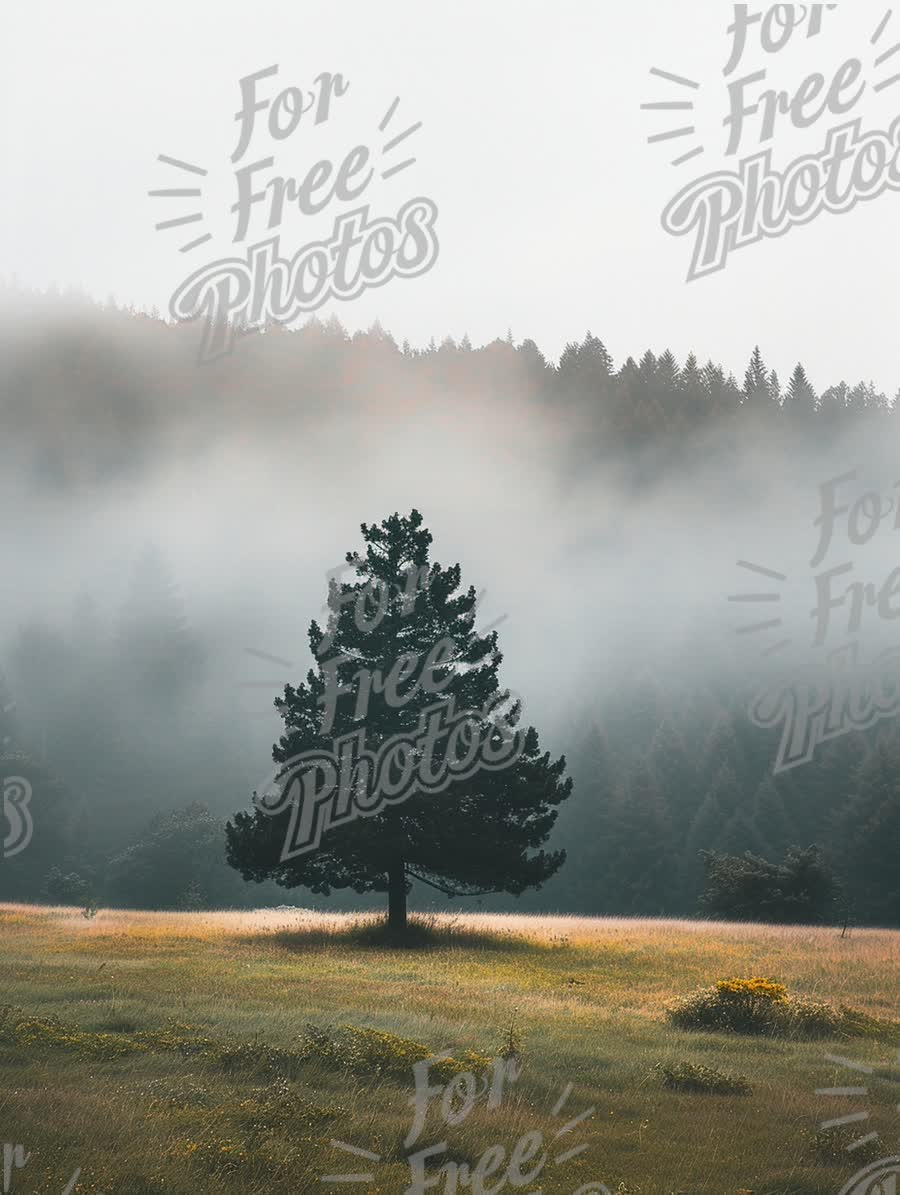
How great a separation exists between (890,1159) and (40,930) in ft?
91.1

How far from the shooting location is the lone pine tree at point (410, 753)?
31.2 metres

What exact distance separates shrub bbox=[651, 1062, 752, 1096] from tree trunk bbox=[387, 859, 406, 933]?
18.5 m

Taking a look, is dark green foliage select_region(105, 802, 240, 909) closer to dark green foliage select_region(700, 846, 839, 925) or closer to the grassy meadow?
dark green foliage select_region(700, 846, 839, 925)

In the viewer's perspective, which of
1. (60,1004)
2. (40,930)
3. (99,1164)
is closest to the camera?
(99,1164)

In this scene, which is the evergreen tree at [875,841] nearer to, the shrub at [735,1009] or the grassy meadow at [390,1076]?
the grassy meadow at [390,1076]

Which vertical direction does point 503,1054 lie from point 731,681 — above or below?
below

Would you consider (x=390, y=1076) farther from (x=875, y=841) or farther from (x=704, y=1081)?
(x=875, y=841)

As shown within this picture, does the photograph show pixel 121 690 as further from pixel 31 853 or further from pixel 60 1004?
pixel 60 1004

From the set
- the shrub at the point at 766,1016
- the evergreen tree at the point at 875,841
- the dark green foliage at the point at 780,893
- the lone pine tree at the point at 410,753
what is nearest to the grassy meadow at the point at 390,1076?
the shrub at the point at 766,1016

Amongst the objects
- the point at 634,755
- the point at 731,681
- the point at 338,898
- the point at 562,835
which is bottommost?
the point at 338,898

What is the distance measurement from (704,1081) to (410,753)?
61.5 feet

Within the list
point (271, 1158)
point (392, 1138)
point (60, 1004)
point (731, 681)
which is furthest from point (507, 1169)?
point (731, 681)

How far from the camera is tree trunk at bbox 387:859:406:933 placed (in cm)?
3200

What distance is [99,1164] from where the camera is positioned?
9383 mm
